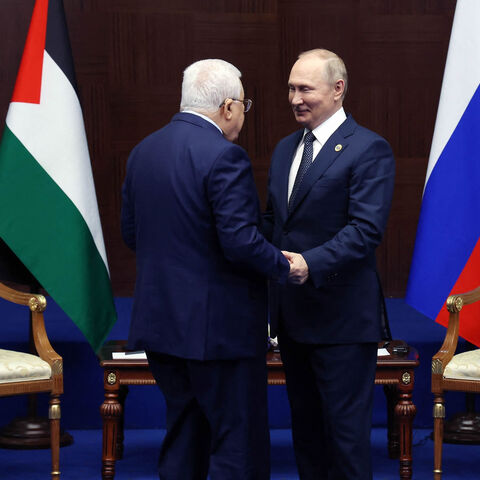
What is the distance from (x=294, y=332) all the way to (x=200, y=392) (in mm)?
384

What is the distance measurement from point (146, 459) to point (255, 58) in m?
2.47

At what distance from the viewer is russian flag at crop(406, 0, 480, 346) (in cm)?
382

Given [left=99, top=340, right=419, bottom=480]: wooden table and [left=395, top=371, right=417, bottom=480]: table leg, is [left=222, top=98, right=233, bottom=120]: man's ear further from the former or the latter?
[left=395, top=371, right=417, bottom=480]: table leg

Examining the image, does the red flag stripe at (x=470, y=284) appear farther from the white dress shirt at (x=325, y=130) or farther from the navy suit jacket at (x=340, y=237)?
the white dress shirt at (x=325, y=130)

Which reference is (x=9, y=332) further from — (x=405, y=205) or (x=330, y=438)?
(x=405, y=205)

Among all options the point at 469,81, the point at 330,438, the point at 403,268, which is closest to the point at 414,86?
the point at 403,268

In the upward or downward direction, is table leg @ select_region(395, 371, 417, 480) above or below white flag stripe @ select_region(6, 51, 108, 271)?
below

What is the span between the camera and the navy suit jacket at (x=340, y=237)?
2.75 meters

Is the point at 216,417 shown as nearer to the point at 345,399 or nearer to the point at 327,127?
the point at 345,399

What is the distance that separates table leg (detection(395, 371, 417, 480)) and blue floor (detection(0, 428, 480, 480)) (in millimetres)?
174

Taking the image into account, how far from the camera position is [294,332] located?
2852 mm

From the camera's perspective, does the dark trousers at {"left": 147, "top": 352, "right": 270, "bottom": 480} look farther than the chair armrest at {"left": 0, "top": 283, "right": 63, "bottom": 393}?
No

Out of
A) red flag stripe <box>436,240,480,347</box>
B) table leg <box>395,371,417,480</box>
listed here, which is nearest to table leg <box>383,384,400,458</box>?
table leg <box>395,371,417,480</box>

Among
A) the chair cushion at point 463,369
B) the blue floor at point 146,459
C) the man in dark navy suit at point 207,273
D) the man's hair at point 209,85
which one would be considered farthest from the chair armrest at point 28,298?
the chair cushion at point 463,369
